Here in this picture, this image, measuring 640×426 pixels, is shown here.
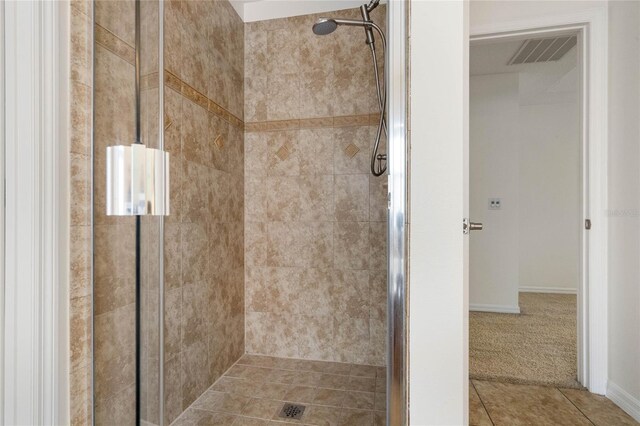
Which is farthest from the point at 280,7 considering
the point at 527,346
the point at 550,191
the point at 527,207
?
the point at 550,191

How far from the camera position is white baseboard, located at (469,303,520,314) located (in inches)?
124

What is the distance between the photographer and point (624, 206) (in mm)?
1607

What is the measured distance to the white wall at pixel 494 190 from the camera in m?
3.20

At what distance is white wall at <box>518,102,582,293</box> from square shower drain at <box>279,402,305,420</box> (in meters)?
3.70

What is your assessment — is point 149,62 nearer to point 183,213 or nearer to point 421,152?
point 421,152

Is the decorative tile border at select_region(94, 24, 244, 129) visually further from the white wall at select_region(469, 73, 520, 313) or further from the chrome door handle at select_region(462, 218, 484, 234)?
the white wall at select_region(469, 73, 520, 313)

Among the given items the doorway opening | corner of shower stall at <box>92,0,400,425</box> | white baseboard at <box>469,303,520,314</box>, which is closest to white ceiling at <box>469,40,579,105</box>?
the doorway opening

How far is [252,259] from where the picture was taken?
228 cm

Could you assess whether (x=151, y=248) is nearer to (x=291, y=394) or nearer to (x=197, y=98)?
(x=197, y=98)

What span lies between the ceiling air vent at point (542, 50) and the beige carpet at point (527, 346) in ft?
7.69

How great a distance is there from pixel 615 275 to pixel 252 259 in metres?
2.13

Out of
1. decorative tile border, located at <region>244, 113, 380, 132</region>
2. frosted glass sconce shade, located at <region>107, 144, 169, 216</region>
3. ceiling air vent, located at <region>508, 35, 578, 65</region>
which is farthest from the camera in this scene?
ceiling air vent, located at <region>508, 35, 578, 65</region>

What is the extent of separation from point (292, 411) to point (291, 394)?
0.51 feet
